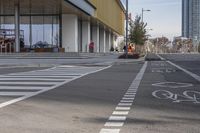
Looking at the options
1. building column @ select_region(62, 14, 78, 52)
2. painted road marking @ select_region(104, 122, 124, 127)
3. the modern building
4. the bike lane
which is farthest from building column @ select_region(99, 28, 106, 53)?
painted road marking @ select_region(104, 122, 124, 127)

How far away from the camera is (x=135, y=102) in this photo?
43.3 ft

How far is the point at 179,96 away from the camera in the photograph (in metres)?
14.7

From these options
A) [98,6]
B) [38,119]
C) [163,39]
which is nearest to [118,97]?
[38,119]

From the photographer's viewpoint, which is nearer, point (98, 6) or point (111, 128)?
point (111, 128)

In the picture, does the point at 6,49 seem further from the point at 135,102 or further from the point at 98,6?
the point at 135,102

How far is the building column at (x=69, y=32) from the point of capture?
54406mm

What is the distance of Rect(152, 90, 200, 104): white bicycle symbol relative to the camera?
13.7m

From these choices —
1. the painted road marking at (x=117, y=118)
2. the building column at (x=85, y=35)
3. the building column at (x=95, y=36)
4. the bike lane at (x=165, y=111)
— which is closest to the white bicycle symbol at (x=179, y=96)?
the bike lane at (x=165, y=111)

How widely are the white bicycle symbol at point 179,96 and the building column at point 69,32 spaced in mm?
38608

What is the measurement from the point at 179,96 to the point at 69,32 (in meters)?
40.7

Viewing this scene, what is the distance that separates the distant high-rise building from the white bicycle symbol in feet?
483

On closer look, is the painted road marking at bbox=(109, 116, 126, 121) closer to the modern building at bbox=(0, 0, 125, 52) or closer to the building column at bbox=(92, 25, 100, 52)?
the modern building at bbox=(0, 0, 125, 52)

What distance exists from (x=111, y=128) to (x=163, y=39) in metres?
169

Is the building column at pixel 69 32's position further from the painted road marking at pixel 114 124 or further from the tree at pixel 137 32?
the painted road marking at pixel 114 124
